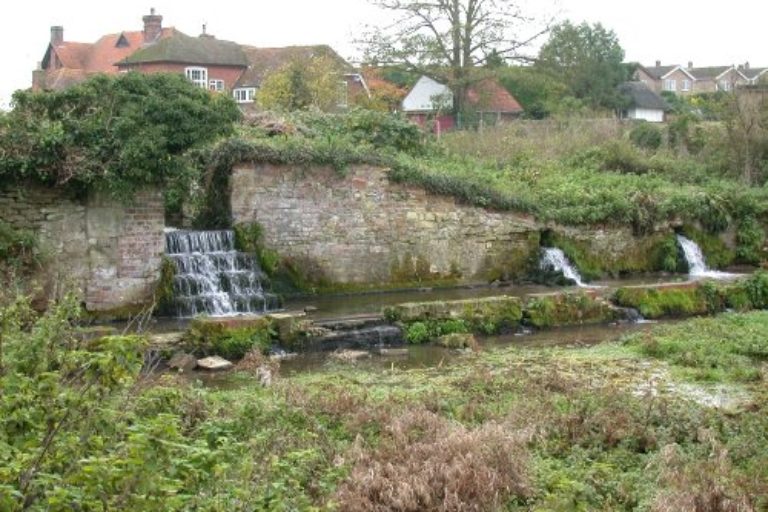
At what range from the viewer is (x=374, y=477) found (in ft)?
21.5

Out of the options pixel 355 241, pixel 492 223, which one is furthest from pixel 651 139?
pixel 355 241

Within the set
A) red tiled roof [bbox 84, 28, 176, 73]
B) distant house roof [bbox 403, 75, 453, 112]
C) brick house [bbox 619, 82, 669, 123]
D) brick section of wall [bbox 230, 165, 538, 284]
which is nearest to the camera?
brick section of wall [bbox 230, 165, 538, 284]

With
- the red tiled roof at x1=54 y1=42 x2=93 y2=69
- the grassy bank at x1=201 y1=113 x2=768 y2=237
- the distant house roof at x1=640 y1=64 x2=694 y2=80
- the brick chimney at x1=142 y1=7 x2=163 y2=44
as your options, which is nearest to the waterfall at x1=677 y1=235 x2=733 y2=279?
the grassy bank at x1=201 y1=113 x2=768 y2=237

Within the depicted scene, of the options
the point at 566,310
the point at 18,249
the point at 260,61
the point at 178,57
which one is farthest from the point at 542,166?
the point at 260,61

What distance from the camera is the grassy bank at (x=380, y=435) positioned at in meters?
4.39

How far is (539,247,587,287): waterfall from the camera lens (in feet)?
65.8

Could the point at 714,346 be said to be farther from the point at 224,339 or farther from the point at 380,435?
the point at 224,339

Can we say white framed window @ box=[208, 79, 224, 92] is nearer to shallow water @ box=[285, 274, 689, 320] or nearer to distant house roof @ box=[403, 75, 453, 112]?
distant house roof @ box=[403, 75, 453, 112]

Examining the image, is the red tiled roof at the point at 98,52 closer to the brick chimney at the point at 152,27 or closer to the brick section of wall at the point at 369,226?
the brick chimney at the point at 152,27

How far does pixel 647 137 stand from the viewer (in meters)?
31.1

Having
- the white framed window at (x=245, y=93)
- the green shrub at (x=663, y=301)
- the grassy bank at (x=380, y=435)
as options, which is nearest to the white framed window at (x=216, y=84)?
the white framed window at (x=245, y=93)

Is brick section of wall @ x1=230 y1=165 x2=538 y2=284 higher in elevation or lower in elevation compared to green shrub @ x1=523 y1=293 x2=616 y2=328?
higher

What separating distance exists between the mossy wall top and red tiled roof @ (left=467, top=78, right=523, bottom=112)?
1775cm

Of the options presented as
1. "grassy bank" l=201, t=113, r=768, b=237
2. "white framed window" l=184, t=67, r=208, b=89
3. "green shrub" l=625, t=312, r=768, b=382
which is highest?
"white framed window" l=184, t=67, r=208, b=89
